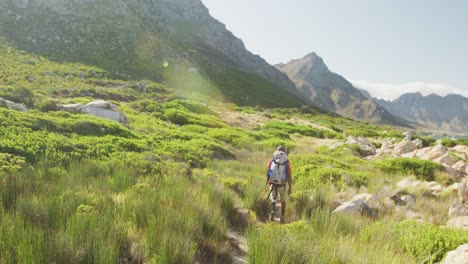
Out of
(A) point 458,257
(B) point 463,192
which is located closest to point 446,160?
(B) point 463,192

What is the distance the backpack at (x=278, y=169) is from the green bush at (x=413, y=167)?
9005mm

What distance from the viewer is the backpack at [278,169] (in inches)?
292

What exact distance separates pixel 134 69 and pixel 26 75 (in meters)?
27.8

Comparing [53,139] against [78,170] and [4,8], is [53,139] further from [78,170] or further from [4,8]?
[4,8]

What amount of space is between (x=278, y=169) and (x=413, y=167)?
10028 mm

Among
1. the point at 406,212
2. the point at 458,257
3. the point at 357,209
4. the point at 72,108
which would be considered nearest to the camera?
the point at 458,257

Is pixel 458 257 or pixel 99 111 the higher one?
pixel 99 111

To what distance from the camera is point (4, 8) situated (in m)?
61.8

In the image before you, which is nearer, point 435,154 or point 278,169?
point 278,169

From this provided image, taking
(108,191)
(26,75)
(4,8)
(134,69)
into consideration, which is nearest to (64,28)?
(4,8)

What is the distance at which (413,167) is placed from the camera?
14594 millimetres

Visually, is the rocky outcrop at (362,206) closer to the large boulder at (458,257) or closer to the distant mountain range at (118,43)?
the large boulder at (458,257)

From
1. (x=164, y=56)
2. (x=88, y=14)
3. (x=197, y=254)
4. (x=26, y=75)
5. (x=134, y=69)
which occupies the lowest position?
(x=197, y=254)

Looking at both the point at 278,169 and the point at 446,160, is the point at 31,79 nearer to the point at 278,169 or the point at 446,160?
the point at 278,169
